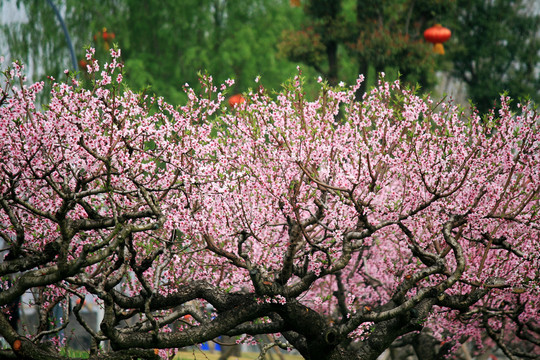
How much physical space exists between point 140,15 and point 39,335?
21528 mm

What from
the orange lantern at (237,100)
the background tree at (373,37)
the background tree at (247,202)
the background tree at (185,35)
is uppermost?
the background tree at (185,35)

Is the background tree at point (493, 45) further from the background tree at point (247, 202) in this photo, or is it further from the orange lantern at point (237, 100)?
the background tree at point (247, 202)

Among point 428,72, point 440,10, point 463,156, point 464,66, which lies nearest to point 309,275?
point 463,156

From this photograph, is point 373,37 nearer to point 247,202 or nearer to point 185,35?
point 185,35

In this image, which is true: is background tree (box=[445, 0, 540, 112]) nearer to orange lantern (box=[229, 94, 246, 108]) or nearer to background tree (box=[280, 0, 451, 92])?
background tree (box=[280, 0, 451, 92])

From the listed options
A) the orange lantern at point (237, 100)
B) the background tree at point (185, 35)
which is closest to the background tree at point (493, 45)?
the background tree at point (185, 35)

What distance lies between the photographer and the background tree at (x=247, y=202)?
930 cm

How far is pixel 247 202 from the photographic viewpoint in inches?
441

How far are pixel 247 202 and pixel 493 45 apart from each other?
18.4 metres

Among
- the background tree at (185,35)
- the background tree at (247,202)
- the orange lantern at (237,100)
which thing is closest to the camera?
the background tree at (247,202)

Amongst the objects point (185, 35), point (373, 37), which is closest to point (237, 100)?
point (373, 37)

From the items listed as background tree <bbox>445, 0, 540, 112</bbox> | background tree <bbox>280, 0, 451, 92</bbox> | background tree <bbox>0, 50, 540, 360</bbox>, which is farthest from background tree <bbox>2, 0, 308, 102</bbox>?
background tree <bbox>0, 50, 540, 360</bbox>

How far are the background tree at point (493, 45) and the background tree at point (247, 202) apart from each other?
1443 centimetres

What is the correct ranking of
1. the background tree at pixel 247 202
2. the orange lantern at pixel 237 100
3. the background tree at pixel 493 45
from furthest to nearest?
1. the background tree at pixel 493 45
2. the orange lantern at pixel 237 100
3. the background tree at pixel 247 202
